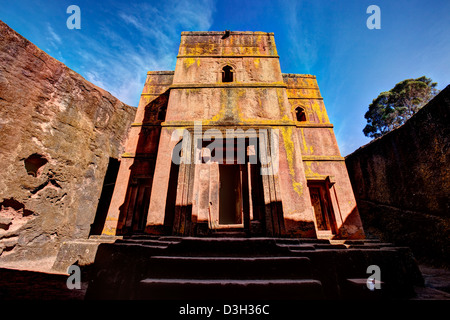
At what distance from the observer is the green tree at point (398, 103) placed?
18.6 m

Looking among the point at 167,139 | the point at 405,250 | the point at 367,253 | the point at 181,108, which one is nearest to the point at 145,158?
the point at 167,139

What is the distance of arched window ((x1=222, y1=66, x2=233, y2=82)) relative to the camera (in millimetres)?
7410

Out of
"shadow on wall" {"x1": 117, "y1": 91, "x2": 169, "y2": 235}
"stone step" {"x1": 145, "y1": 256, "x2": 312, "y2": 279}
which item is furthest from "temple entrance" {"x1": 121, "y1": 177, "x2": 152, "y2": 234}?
"stone step" {"x1": 145, "y1": 256, "x2": 312, "y2": 279}

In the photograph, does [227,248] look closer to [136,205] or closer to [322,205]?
[136,205]

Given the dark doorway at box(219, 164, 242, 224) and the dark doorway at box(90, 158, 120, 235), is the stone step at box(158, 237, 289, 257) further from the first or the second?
the dark doorway at box(219, 164, 242, 224)

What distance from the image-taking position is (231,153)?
6.01 meters

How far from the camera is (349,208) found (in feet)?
22.2

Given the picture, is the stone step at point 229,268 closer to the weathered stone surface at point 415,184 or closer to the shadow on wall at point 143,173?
the shadow on wall at point 143,173

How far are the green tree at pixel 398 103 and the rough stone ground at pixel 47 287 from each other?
66.1ft

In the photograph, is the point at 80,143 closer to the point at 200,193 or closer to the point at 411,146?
the point at 200,193

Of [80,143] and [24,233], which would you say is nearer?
[24,233]

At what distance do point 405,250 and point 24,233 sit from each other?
1038 cm

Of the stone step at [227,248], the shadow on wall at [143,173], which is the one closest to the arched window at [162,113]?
the shadow on wall at [143,173]

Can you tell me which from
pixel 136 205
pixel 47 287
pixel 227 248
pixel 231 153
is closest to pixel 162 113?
pixel 136 205
